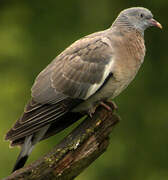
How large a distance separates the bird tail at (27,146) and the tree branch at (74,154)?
528mm

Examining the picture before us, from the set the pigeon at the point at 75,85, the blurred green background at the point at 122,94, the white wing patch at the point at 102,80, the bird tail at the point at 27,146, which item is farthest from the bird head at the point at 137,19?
the blurred green background at the point at 122,94

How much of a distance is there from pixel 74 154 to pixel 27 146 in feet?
2.25

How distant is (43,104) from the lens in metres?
5.49

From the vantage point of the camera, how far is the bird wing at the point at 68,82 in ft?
17.7

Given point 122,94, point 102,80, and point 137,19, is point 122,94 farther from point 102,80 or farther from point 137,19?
point 102,80

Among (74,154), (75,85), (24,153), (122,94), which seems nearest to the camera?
(74,154)

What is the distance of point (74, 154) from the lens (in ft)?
16.2

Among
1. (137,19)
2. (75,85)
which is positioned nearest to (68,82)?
(75,85)

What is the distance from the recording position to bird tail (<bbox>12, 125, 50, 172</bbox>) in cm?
542

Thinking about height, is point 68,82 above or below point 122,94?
above

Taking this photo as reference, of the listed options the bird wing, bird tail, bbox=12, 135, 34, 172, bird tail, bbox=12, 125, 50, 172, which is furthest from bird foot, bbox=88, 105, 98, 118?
bird tail, bbox=12, 135, 34, 172

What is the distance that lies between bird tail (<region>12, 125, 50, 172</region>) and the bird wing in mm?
167

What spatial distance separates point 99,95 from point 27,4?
4.87m

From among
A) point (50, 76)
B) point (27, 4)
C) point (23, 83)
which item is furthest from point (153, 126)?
point (50, 76)
